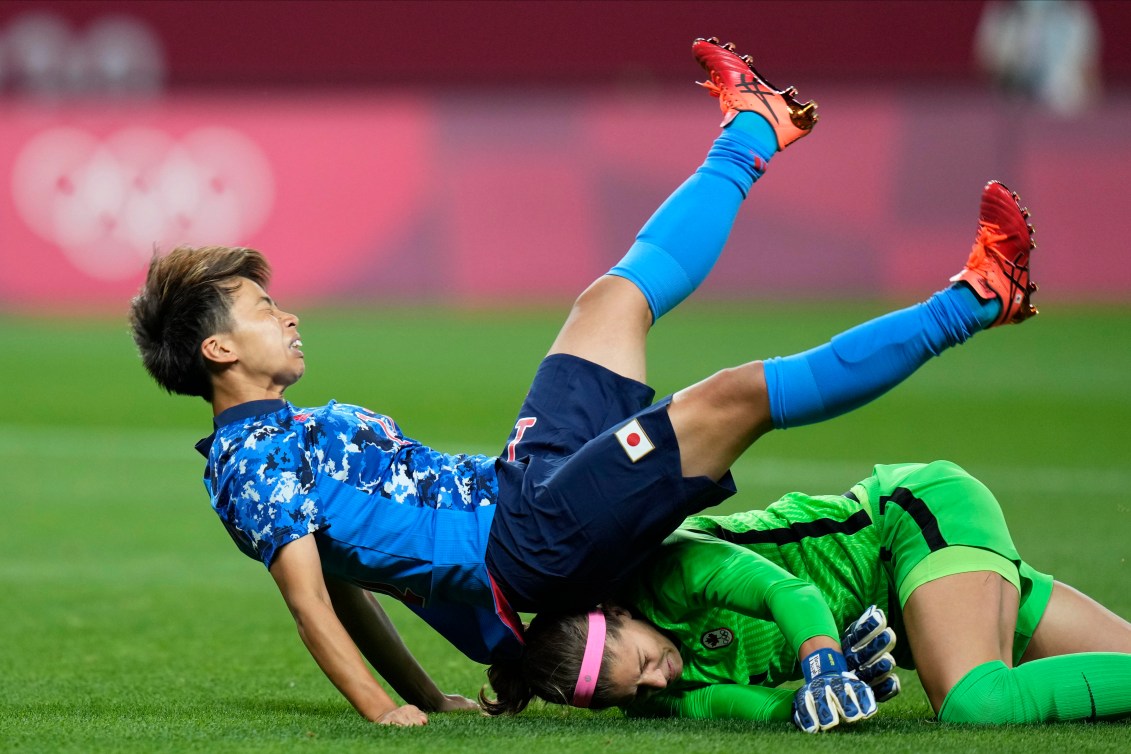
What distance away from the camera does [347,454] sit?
3.61 metres

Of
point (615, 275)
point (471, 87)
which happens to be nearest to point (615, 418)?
point (615, 275)

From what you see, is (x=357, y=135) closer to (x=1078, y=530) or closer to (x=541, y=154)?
(x=541, y=154)

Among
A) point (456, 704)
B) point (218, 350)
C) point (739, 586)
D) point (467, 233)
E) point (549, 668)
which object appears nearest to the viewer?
point (739, 586)

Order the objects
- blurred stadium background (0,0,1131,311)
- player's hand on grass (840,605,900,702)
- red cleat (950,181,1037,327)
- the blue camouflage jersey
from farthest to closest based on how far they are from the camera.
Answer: blurred stadium background (0,0,1131,311) → red cleat (950,181,1037,327) → the blue camouflage jersey → player's hand on grass (840,605,900,702)

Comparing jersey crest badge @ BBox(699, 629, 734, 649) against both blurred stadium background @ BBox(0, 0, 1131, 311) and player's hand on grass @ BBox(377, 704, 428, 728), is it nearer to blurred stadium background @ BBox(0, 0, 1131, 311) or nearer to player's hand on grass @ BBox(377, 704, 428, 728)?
player's hand on grass @ BBox(377, 704, 428, 728)

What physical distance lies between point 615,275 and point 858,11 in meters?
18.5

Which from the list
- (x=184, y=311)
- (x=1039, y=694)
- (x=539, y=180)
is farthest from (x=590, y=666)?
(x=539, y=180)

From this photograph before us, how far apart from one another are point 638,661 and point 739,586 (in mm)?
295

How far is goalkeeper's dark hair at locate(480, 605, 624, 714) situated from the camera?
3.45m

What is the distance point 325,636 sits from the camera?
3355mm

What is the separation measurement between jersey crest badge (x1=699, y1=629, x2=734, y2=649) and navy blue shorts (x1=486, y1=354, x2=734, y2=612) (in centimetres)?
25

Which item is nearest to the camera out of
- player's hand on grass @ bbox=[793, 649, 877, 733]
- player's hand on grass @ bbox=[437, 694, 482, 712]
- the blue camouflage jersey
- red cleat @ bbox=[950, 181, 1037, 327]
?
player's hand on grass @ bbox=[793, 649, 877, 733]

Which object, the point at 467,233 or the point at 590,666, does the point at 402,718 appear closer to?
the point at 590,666

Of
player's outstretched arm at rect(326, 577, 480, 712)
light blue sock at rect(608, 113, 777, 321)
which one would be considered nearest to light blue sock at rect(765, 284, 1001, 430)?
light blue sock at rect(608, 113, 777, 321)
